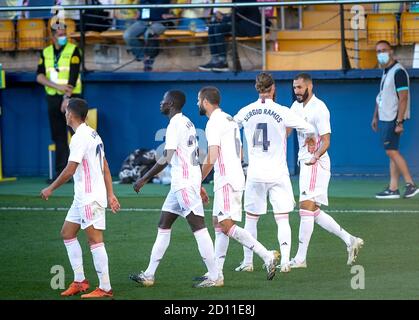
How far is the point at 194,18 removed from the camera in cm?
1925

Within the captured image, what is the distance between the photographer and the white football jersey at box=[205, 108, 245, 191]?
10062mm

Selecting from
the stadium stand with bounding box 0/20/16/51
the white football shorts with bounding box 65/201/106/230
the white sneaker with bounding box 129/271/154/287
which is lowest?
the white sneaker with bounding box 129/271/154/287

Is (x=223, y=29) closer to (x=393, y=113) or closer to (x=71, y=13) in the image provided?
(x=71, y=13)

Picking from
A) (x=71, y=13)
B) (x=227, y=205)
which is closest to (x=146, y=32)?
(x=71, y=13)

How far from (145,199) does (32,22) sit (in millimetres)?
5311

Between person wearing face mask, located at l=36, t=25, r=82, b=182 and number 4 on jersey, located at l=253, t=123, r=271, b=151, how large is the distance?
779cm

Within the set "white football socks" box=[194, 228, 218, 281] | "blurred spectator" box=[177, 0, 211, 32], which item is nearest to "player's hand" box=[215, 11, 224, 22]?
"blurred spectator" box=[177, 0, 211, 32]

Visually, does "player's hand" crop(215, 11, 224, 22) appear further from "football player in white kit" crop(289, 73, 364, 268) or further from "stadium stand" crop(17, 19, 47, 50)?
"football player in white kit" crop(289, 73, 364, 268)

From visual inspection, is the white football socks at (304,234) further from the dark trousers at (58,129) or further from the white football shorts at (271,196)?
the dark trousers at (58,129)

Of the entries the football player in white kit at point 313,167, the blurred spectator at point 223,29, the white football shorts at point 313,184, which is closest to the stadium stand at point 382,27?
the blurred spectator at point 223,29

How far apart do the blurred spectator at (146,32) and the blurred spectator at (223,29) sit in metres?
0.99

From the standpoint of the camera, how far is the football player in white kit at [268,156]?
1062 cm

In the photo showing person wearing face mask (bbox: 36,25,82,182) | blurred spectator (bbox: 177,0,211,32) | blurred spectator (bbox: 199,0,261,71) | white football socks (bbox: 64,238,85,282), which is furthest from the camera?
blurred spectator (bbox: 177,0,211,32)
